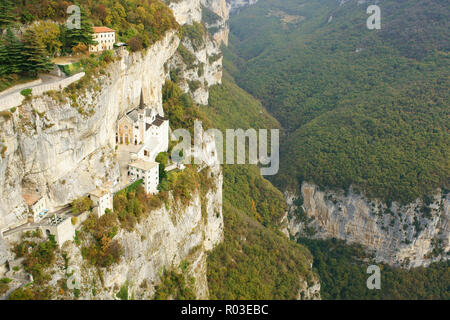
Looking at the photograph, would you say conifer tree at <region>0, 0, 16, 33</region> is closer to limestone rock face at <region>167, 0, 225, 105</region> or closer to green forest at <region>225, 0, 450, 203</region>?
limestone rock face at <region>167, 0, 225, 105</region>

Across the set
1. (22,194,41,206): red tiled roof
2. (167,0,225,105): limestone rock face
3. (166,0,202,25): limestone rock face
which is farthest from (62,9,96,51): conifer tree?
(166,0,202,25): limestone rock face

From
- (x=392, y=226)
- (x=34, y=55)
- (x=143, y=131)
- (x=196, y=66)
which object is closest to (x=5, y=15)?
(x=34, y=55)

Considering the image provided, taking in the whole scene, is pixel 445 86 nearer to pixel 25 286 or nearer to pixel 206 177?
pixel 206 177

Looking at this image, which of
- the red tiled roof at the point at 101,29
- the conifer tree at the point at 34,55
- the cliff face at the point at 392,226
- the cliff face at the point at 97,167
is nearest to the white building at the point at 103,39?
the red tiled roof at the point at 101,29

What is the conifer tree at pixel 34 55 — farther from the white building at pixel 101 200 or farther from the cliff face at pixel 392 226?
the cliff face at pixel 392 226

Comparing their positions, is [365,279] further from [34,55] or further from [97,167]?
[34,55]

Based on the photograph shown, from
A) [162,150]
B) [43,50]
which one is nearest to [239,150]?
[162,150]
